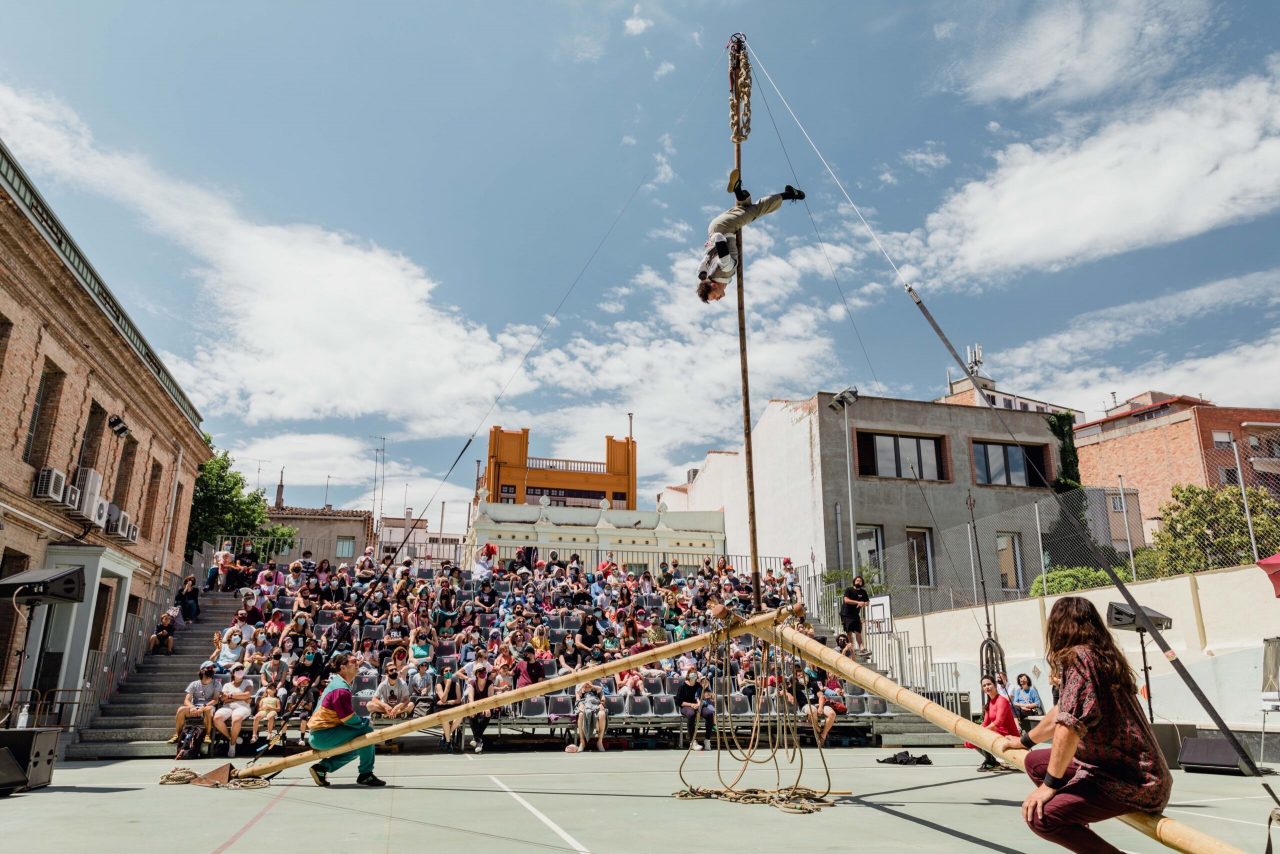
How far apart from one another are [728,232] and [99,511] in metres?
16.6

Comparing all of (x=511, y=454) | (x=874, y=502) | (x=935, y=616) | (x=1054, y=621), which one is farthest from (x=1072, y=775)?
(x=511, y=454)

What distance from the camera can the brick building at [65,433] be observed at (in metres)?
14.6

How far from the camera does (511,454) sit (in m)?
53.3

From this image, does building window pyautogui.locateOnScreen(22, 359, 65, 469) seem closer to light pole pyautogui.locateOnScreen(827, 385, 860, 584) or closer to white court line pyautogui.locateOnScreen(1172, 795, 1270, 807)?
white court line pyautogui.locateOnScreen(1172, 795, 1270, 807)

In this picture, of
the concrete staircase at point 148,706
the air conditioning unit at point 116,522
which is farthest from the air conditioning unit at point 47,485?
the concrete staircase at point 148,706

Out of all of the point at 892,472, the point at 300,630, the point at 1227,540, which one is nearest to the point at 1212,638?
the point at 1227,540

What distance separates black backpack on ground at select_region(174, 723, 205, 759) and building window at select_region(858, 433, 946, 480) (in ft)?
74.0

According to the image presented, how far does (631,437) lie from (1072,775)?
5344 cm

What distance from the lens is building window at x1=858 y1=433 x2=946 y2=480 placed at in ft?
96.8

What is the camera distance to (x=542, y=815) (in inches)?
271

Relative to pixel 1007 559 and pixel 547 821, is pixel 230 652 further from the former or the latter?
pixel 1007 559

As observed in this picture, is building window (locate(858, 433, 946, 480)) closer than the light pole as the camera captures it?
No

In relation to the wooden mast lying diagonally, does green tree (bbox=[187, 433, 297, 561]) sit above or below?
above

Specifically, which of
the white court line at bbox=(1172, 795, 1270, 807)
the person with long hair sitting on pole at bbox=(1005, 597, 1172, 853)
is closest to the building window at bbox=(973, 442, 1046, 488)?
the white court line at bbox=(1172, 795, 1270, 807)
